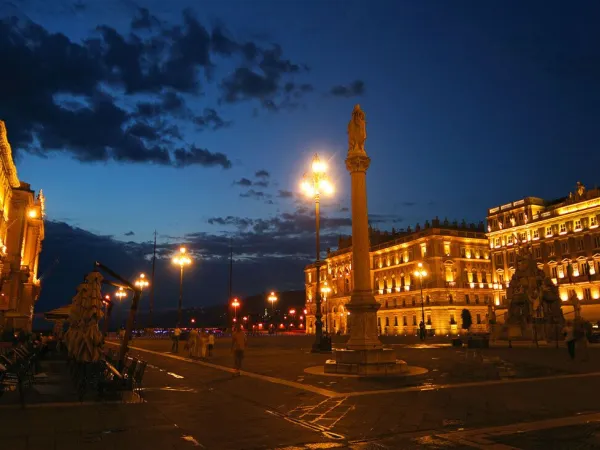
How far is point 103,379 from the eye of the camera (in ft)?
42.1

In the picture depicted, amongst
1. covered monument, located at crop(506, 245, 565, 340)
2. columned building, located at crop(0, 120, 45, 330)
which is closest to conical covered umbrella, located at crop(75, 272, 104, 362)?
columned building, located at crop(0, 120, 45, 330)

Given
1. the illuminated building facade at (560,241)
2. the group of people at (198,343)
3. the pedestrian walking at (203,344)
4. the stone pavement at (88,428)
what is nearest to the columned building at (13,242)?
the group of people at (198,343)

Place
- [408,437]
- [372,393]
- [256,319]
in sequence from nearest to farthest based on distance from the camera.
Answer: [408,437]
[372,393]
[256,319]

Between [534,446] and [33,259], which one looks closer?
[534,446]

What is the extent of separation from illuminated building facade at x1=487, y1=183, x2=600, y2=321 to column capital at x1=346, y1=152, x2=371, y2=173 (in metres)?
56.7

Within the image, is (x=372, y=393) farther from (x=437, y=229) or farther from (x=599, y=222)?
(x=437, y=229)

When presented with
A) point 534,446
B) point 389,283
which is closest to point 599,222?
point 389,283

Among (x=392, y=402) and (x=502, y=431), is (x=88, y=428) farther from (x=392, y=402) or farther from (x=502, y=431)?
(x=502, y=431)

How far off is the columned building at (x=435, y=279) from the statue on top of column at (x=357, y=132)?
67580 mm

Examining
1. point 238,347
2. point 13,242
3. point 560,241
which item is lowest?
point 238,347

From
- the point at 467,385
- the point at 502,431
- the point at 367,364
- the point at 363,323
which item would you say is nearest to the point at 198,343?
the point at 363,323

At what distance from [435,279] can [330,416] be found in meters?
84.8

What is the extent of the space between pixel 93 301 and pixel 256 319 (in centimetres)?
17188

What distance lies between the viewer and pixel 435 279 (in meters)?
90.8
